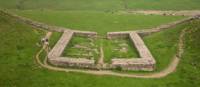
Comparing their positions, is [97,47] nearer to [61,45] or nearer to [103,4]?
[61,45]

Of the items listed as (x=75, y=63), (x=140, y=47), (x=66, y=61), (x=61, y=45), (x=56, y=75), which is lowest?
(x=56, y=75)

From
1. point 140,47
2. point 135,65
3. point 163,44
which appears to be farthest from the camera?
point 163,44

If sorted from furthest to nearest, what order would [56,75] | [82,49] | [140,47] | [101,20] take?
1. [101,20]
2. [82,49]
3. [140,47]
4. [56,75]

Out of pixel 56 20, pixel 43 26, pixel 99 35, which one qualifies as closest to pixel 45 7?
pixel 56 20

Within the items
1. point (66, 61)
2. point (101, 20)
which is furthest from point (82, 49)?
point (101, 20)

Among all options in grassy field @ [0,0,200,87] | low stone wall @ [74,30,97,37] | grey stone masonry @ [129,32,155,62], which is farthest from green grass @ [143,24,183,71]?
low stone wall @ [74,30,97,37]

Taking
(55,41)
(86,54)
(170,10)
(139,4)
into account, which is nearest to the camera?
(86,54)

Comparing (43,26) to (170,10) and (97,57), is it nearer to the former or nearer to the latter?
(97,57)

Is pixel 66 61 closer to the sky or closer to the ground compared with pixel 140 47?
closer to the ground

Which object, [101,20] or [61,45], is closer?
[61,45]
